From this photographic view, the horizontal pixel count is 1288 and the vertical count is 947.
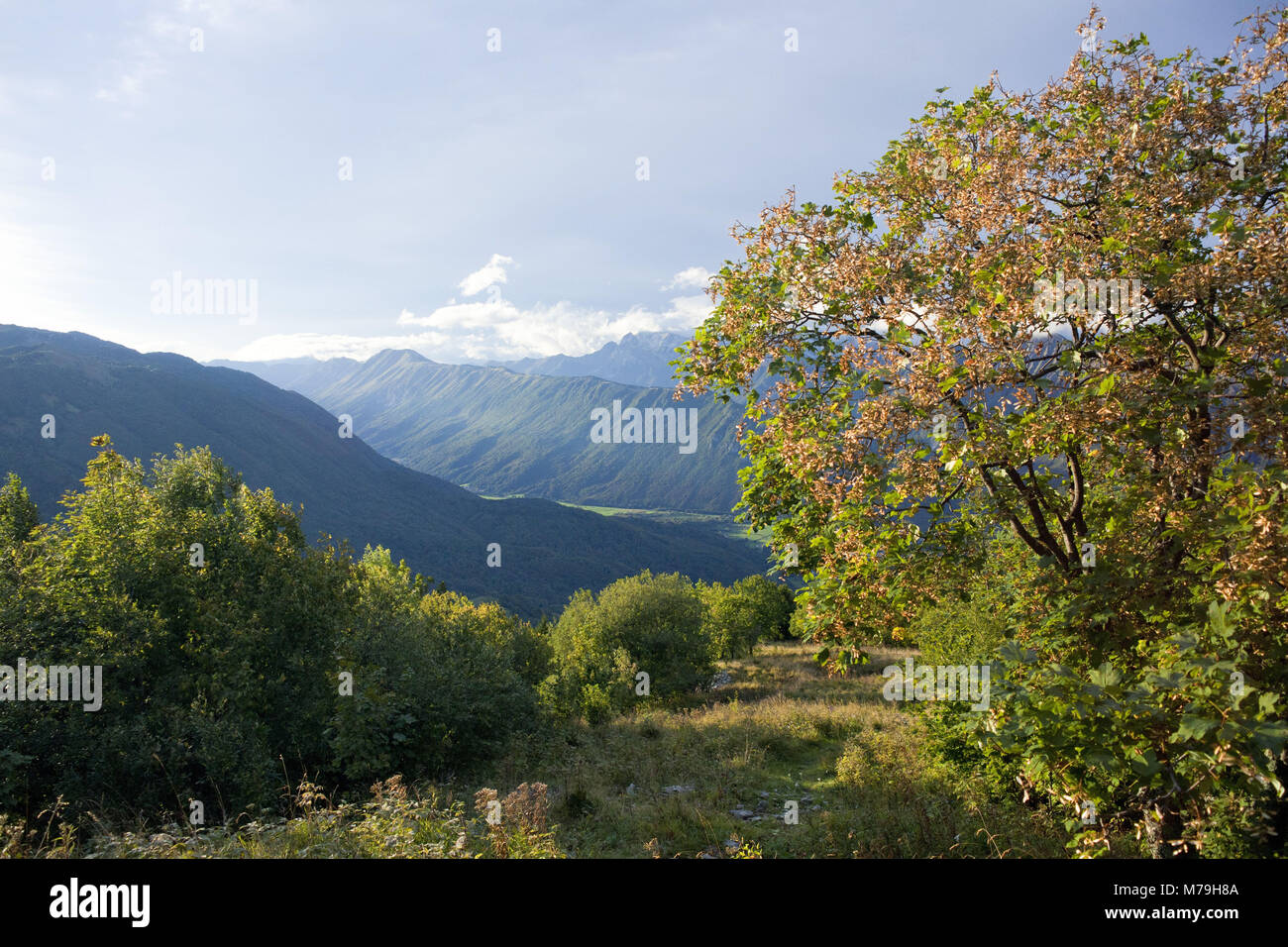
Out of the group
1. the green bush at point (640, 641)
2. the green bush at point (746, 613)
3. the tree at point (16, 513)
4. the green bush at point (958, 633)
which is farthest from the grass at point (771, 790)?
the green bush at point (746, 613)

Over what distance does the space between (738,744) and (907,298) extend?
54.8ft

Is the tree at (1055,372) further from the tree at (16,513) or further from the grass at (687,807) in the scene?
the tree at (16,513)

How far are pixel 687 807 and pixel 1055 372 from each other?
10.6 metres

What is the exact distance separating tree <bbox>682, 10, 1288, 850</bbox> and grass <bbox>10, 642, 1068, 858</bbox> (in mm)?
3988

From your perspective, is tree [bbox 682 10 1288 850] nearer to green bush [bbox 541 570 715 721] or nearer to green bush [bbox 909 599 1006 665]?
green bush [bbox 909 599 1006 665]

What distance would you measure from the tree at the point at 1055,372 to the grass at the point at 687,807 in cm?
399

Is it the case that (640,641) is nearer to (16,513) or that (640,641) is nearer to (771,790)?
(771,790)

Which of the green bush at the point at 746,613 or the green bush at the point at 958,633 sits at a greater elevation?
the green bush at the point at 958,633

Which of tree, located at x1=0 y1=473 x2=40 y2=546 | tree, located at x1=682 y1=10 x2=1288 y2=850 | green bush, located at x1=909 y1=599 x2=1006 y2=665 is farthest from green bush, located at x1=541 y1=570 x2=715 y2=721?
tree, located at x1=682 y1=10 x2=1288 y2=850

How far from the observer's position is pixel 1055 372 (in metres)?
7.34

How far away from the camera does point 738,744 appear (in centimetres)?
2023

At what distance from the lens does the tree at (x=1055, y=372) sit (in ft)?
18.7

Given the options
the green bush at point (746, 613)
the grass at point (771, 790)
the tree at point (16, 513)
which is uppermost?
the tree at point (16, 513)
